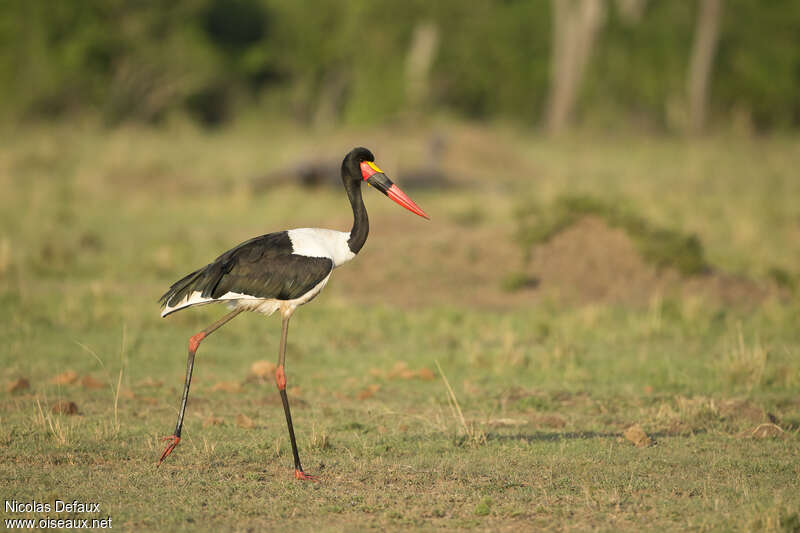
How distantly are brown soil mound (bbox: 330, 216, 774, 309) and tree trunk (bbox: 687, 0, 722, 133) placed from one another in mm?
22402

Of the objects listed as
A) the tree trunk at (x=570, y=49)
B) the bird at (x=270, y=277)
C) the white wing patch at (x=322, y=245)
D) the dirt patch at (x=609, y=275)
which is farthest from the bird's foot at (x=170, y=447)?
the tree trunk at (x=570, y=49)

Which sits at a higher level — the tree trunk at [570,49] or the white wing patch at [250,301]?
the tree trunk at [570,49]

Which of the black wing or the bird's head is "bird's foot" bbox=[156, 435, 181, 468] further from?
the bird's head

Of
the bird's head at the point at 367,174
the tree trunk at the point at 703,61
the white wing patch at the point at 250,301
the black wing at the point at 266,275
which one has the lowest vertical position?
the white wing patch at the point at 250,301

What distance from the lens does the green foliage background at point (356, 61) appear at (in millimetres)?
31219

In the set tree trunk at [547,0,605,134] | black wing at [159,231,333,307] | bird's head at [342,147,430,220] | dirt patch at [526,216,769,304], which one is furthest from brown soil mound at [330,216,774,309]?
tree trunk at [547,0,605,134]

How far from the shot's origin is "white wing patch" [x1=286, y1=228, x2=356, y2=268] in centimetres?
622

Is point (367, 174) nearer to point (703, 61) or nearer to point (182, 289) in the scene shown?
point (182, 289)

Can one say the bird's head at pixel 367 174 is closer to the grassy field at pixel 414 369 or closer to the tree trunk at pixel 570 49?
the grassy field at pixel 414 369

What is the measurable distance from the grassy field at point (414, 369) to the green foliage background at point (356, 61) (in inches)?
475

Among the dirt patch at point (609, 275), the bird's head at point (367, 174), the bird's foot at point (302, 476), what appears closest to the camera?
the bird's foot at point (302, 476)

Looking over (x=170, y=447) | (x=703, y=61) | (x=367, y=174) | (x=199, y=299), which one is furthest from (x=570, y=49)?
(x=170, y=447)

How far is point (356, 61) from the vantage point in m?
36.9

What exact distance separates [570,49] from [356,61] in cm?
764
